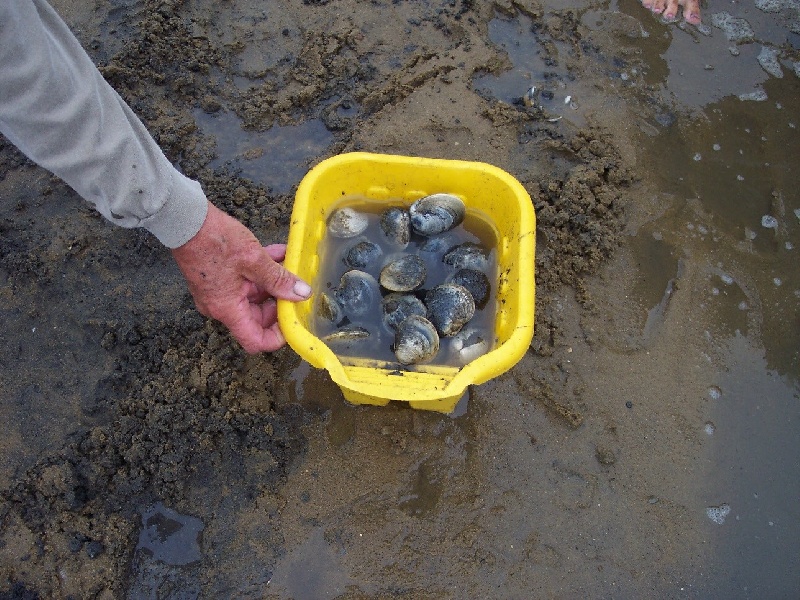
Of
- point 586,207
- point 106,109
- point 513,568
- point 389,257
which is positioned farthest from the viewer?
point 586,207

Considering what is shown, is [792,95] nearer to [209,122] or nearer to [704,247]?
[704,247]

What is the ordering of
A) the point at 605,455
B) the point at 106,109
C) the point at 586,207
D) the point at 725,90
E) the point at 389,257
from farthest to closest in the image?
the point at 725,90, the point at 586,207, the point at 389,257, the point at 605,455, the point at 106,109

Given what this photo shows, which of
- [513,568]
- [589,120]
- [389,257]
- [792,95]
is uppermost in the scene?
[792,95]

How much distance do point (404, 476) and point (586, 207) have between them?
5.59 ft

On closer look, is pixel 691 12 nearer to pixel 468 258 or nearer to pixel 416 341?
pixel 468 258

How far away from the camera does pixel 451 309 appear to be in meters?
2.48

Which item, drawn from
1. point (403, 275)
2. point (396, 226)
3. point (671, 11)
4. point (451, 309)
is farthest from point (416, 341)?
point (671, 11)

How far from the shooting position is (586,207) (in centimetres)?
313

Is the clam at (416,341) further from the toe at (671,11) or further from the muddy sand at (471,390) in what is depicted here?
the toe at (671,11)

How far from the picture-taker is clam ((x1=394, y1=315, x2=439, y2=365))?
2361mm

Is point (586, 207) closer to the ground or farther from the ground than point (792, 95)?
closer to the ground

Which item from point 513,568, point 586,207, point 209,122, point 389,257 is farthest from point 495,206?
point 209,122

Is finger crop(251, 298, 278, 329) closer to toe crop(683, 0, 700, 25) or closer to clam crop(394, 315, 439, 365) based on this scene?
clam crop(394, 315, 439, 365)

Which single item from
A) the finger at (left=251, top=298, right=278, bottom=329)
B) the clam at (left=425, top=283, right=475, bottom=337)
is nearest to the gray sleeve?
the finger at (left=251, top=298, right=278, bottom=329)
